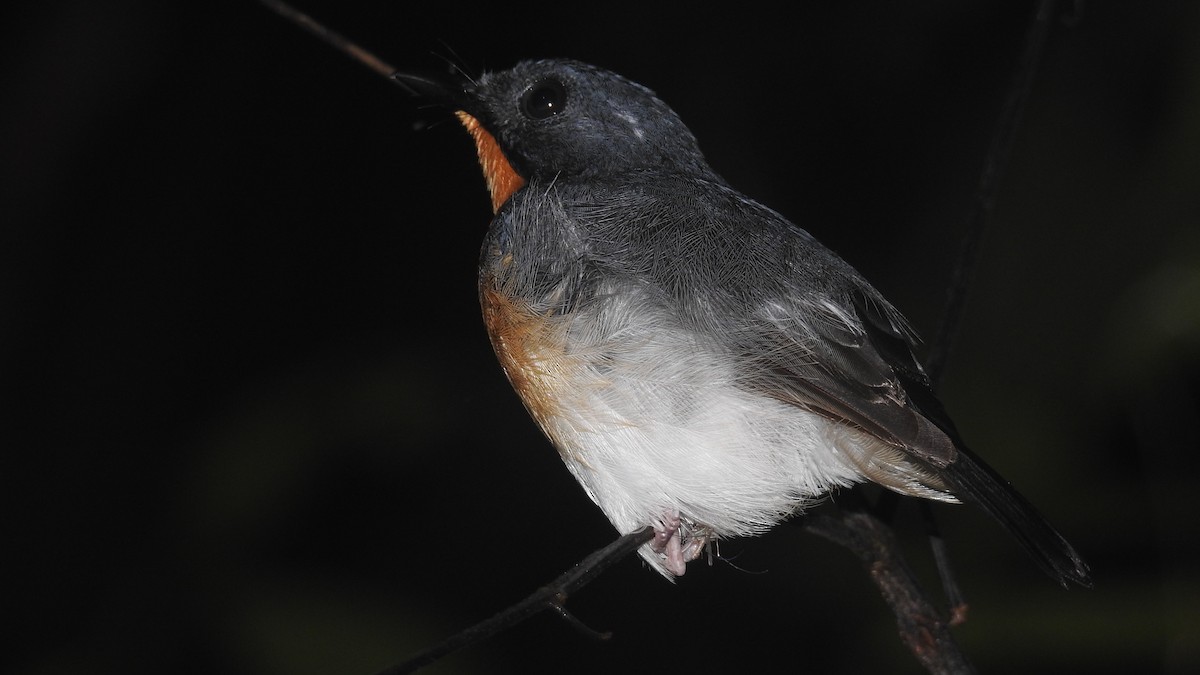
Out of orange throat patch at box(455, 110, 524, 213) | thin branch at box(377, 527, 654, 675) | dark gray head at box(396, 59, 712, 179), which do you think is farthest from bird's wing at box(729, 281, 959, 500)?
orange throat patch at box(455, 110, 524, 213)

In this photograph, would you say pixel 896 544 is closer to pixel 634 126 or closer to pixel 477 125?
pixel 634 126

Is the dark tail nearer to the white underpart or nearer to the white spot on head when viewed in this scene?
the white underpart

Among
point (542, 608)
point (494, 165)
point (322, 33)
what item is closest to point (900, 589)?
point (542, 608)

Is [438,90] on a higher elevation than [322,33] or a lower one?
lower

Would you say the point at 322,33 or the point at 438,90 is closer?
the point at 322,33

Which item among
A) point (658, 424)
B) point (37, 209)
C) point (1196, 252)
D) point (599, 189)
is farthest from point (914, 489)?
point (37, 209)

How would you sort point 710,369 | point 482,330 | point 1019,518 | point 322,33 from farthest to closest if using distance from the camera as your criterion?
point 482,330 → point 322,33 → point 710,369 → point 1019,518

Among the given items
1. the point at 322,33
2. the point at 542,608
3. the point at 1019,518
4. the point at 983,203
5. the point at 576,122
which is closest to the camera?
the point at 542,608

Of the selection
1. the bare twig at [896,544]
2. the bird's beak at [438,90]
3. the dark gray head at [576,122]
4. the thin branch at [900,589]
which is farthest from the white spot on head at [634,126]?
the thin branch at [900,589]
